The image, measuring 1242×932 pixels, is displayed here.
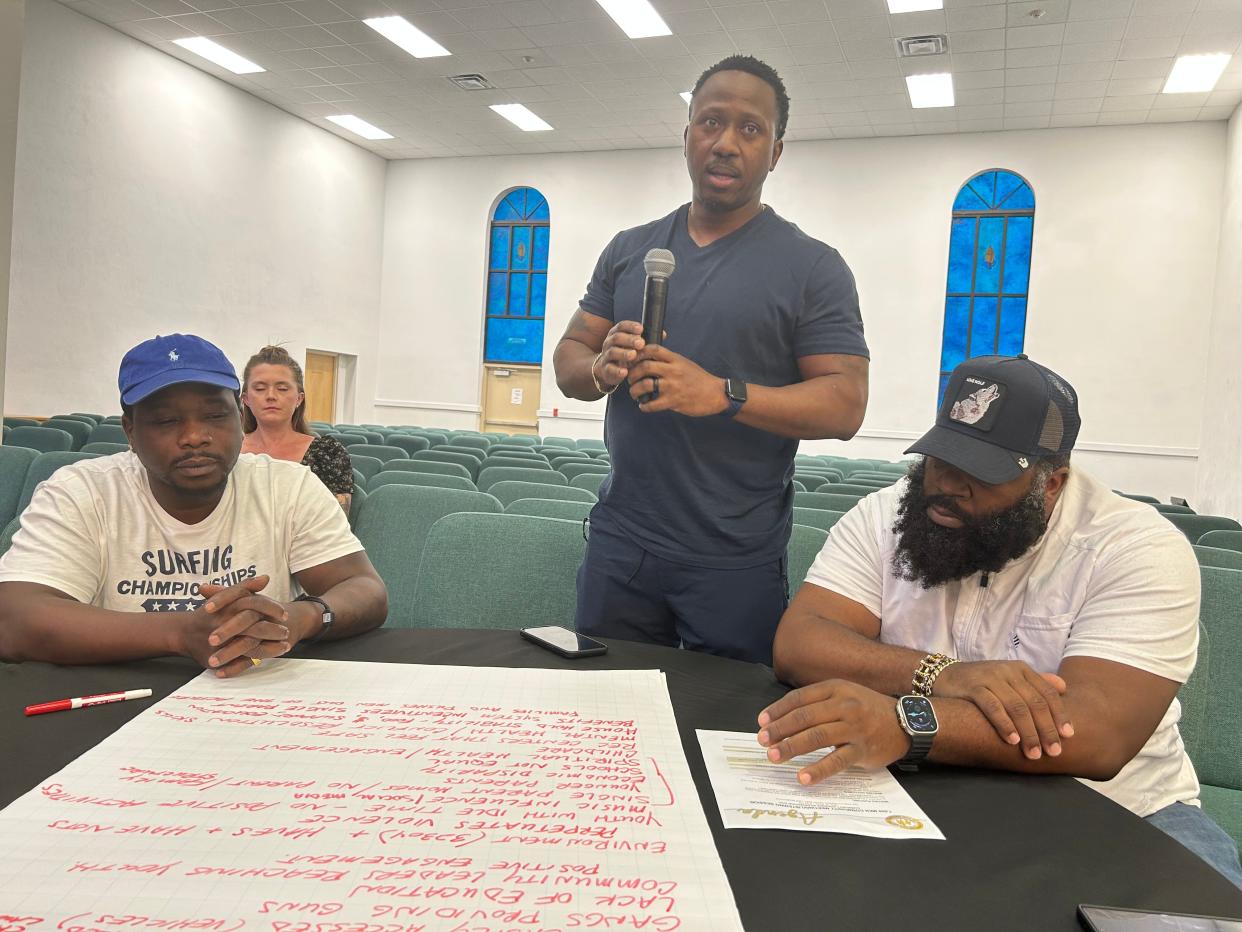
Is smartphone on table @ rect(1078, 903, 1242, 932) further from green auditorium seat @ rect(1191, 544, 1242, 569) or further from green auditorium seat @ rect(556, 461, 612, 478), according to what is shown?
green auditorium seat @ rect(556, 461, 612, 478)

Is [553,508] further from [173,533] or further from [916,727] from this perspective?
[916,727]

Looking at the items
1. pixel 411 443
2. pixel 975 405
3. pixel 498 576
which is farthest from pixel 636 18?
pixel 975 405

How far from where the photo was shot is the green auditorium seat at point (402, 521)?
2.75 metres

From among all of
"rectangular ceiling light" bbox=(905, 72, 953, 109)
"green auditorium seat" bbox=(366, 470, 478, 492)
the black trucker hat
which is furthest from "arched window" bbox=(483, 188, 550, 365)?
the black trucker hat

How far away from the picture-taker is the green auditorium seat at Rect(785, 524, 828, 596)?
2.32 m

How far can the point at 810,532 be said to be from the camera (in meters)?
2.40

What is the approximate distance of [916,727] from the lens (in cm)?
109

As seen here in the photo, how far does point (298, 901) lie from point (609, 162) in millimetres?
15559

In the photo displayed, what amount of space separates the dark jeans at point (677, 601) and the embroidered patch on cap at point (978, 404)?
56 centimetres

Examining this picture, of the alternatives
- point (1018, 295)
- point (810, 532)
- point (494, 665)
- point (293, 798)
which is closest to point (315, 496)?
point (494, 665)

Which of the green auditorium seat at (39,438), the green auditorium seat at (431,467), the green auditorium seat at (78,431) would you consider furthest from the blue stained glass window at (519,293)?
the green auditorium seat at (431,467)

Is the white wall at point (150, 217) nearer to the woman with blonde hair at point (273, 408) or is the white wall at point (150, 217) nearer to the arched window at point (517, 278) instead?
the arched window at point (517, 278)

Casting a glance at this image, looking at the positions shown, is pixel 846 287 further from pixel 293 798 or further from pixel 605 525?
pixel 293 798

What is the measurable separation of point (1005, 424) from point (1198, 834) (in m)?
0.70
